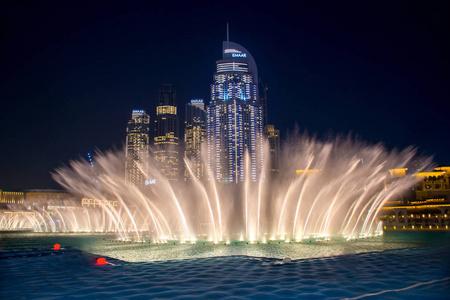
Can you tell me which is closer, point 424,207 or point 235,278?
point 235,278

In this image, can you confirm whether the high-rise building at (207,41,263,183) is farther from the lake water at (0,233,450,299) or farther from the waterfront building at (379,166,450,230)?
the lake water at (0,233,450,299)

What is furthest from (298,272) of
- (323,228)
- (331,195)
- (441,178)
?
(441,178)

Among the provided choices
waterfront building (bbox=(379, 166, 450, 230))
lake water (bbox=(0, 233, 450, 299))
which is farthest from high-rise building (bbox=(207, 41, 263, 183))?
lake water (bbox=(0, 233, 450, 299))

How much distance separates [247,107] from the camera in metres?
165

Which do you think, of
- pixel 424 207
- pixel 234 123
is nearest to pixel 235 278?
pixel 424 207

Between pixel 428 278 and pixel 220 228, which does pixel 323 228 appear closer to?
pixel 220 228

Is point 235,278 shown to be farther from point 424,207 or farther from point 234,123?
point 234,123

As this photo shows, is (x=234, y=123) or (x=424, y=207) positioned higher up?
(x=234, y=123)

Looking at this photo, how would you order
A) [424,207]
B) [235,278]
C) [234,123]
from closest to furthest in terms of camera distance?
[235,278], [424,207], [234,123]

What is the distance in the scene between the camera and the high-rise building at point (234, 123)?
149m

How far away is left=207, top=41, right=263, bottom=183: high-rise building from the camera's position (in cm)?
14862

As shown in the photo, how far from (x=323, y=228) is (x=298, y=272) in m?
32.9

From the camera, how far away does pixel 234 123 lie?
15388cm

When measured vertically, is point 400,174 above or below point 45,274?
above
